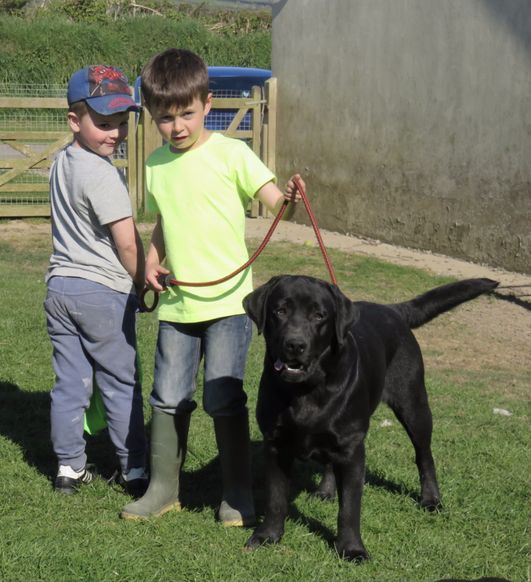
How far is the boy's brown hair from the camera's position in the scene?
403 centimetres

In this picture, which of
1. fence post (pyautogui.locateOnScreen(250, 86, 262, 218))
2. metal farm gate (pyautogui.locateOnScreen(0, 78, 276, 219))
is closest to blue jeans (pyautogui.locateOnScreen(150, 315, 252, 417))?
metal farm gate (pyautogui.locateOnScreen(0, 78, 276, 219))

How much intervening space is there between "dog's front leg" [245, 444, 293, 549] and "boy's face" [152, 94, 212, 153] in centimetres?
133

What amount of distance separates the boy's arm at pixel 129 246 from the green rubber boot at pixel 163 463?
0.65 m

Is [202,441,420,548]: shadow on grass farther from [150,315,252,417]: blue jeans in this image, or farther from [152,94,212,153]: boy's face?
[152,94,212,153]: boy's face

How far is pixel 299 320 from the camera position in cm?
378

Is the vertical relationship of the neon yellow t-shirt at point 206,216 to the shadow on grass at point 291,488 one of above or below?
above

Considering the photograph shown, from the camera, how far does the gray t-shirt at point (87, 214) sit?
172 inches

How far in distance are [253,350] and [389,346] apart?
3125 millimetres

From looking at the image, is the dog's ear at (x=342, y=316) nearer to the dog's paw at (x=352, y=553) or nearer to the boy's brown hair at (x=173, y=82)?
the dog's paw at (x=352, y=553)

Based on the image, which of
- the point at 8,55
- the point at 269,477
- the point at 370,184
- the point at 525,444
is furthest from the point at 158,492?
the point at 8,55

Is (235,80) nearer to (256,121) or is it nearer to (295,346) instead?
(256,121)

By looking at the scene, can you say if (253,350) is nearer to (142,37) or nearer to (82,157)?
(82,157)

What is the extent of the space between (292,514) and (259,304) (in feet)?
3.73

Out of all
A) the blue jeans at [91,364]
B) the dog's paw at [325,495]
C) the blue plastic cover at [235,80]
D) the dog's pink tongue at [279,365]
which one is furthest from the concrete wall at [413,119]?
the dog's pink tongue at [279,365]
